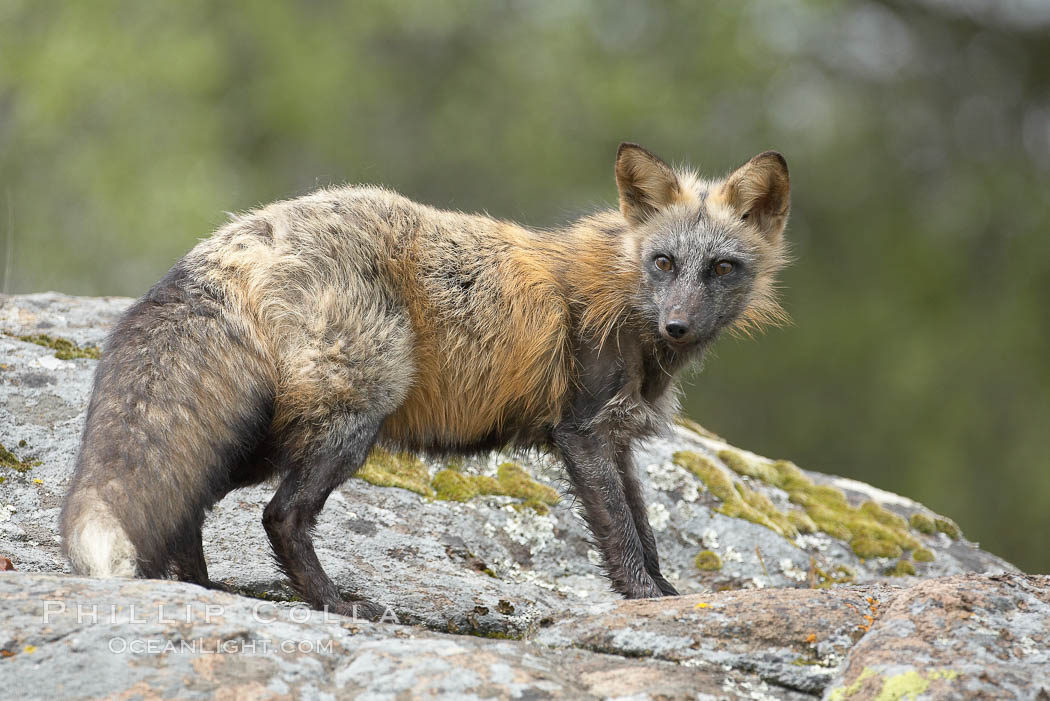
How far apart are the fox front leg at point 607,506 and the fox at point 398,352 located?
0.01m

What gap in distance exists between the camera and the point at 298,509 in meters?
6.26

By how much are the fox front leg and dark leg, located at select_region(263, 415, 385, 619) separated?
1634 mm

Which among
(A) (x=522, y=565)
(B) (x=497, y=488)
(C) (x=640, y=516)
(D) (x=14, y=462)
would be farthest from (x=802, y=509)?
(D) (x=14, y=462)

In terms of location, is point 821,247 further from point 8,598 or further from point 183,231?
point 8,598

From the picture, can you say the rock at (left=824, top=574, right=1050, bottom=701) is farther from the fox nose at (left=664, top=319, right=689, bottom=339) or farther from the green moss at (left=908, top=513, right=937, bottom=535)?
the green moss at (left=908, top=513, right=937, bottom=535)

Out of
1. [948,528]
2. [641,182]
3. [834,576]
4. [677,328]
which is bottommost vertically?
[834,576]

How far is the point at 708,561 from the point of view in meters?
7.98

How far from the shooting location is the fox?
18.5ft

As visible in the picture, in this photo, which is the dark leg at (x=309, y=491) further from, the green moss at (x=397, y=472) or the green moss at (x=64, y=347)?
the green moss at (x=64, y=347)

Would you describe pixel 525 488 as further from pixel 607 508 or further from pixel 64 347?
pixel 64 347

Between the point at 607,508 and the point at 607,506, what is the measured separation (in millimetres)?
15

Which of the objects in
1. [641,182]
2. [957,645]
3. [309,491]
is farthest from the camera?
[641,182]

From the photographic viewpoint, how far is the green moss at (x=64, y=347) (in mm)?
8164

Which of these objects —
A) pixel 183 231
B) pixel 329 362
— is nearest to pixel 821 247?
pixel 183 231
